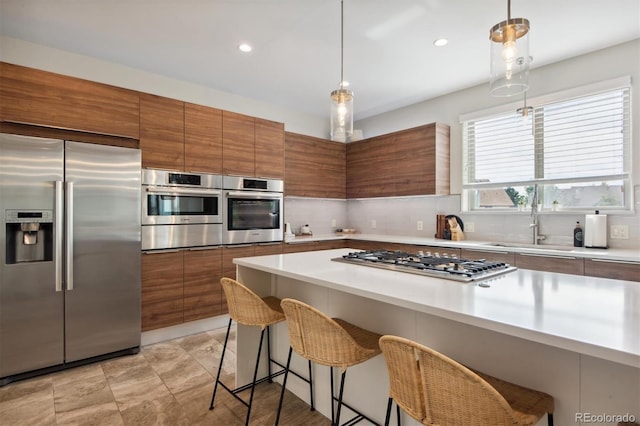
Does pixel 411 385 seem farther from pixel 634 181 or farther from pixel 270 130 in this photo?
pixel 270 130

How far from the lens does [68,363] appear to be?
2.54m

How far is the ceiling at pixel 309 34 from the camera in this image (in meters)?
2.29

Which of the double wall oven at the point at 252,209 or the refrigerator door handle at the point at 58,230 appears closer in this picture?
the refrigerator door handle at the point at 58,230

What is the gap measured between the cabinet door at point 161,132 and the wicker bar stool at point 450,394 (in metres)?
2.73

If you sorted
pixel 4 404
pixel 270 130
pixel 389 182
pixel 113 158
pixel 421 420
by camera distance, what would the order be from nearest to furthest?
pixel 421 420 → pixel 4 404 → pixel 113 158 → pixel 270 130 → pixel 389 182

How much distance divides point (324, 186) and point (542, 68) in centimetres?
273

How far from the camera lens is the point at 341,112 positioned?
2133mm

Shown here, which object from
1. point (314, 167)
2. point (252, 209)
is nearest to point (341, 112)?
point (252, 209)

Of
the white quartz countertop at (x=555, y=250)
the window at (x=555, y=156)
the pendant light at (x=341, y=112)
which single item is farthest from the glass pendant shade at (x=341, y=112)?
the window at (x=555, y=156)

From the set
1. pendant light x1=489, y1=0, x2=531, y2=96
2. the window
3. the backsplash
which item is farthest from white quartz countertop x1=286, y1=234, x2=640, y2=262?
pendant light x1=489, y1=0, x2=531, y2=96

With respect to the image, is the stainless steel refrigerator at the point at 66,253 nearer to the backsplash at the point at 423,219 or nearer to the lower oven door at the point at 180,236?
the lower oven door at the point at 180,236

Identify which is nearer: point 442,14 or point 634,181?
point 442,14

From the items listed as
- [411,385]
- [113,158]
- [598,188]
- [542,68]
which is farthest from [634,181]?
[113,158]

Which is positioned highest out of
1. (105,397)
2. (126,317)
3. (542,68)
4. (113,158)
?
(542,68)
